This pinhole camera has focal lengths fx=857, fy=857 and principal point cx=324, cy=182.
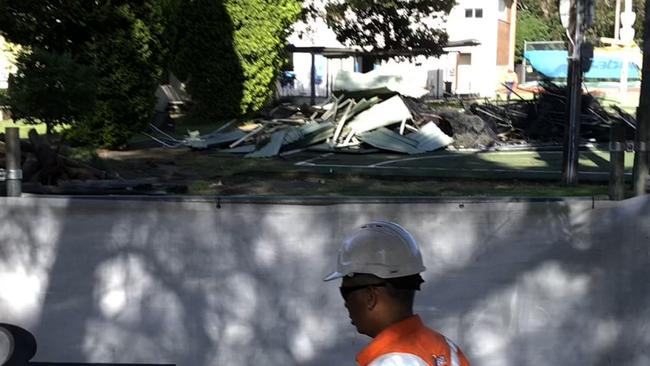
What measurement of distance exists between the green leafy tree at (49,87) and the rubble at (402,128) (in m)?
4.20

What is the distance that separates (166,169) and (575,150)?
6869 millimetres

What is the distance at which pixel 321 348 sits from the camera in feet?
14.5

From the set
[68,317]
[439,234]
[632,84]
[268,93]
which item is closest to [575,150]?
[439,234]

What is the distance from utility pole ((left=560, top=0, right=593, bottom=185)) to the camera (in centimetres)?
1292

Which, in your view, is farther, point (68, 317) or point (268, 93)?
point (268, 93)

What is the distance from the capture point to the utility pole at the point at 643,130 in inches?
190

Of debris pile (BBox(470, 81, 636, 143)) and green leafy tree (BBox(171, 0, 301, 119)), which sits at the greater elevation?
green leafy tree (BBox(171, 0, 301, 119))

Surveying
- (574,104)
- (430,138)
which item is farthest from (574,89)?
(430,138)

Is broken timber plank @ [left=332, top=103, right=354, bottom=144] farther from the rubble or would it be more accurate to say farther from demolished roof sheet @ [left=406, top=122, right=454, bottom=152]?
demolished roof sheet @ [left=406, top=122, right=454, bottom=152]

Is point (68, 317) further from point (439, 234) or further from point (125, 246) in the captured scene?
point (439, 234)

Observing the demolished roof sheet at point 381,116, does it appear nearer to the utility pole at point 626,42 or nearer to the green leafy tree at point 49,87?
the green leafy tree at point 49,87

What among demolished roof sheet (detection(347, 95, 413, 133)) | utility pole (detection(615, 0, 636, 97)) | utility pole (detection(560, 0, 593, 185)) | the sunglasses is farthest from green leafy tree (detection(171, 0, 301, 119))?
the sunglasses

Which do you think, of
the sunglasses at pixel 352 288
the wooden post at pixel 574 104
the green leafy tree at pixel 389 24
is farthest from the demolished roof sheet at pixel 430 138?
the sunglasses at pixel 352 288

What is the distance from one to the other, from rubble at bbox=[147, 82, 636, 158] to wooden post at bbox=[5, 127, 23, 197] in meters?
12.8
